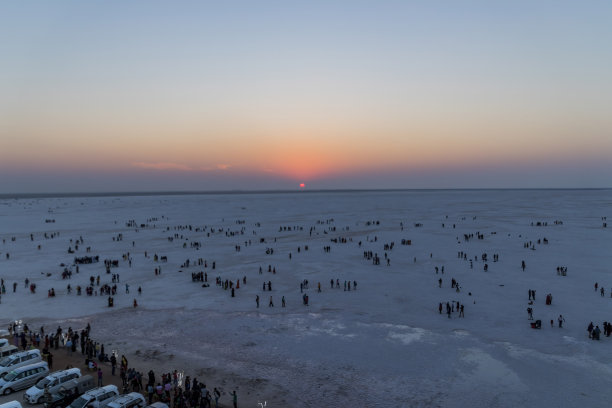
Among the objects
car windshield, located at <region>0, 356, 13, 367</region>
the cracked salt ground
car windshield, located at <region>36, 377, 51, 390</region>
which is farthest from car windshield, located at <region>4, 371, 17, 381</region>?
the cracked salt ground

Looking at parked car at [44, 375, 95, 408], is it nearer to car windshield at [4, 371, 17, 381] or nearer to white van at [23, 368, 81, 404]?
white van at [23, 368, 81, 404]

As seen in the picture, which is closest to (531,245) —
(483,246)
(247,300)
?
(483,246)

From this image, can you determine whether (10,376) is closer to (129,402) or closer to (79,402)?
(79,402)

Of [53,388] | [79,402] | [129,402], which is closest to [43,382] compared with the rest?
[53,388]

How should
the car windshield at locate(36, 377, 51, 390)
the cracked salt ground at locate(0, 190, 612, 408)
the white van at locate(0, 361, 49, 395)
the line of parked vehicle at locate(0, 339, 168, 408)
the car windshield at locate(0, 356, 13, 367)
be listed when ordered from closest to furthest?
the line of parked vehicle at locate(0, 339, 168, 408)
the car windshield at locate(36, 377, 51, 390)
the white van at locate(0, 361, 49, 395)
the cracked salt ground at locate(0, 190, 612, 408)
the car windshield at locate(0, 356, 13, 367)

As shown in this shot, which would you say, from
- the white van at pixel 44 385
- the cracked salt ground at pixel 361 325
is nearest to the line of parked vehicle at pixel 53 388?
the white van at pixel 44 385

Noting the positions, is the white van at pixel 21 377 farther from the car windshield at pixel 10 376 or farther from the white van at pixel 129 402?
the white van at pixel 129 402
